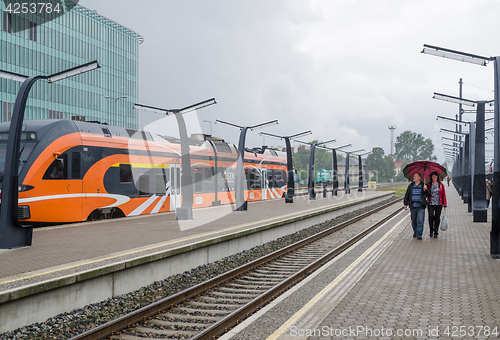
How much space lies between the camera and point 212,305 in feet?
24.3

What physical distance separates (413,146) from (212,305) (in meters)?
161

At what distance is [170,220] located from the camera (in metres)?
15.8

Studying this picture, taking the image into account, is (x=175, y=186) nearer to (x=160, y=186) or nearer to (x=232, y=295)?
(x=160, y=186)

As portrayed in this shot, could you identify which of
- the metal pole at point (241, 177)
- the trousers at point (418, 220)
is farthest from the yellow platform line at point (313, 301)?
the metal pole at point (241, 177)

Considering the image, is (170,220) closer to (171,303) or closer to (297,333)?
(171,303)

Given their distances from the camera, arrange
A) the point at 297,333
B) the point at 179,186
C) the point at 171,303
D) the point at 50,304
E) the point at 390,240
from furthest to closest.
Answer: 1. the point at 179,186
2. the point at 390,240
3. the point at 171,303
4. the point at 50,304
5. the point at 297,333

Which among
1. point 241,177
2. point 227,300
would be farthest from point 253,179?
point 227,300

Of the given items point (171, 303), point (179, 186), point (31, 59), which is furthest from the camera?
point (31, 59)

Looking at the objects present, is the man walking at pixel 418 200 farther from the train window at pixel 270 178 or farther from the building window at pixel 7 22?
the building window at pixel 7 22

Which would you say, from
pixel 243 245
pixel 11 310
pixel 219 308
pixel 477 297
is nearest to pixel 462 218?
pixel 243 245

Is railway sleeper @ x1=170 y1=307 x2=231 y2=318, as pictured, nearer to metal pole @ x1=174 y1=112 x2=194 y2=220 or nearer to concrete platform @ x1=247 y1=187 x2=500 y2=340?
concrete platform @ x1=247 y1=187 x2=500 y2=340

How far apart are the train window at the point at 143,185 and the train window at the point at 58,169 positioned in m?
3.56

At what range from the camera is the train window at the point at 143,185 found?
1689 centimetres

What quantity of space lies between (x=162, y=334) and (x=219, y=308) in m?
1.49
